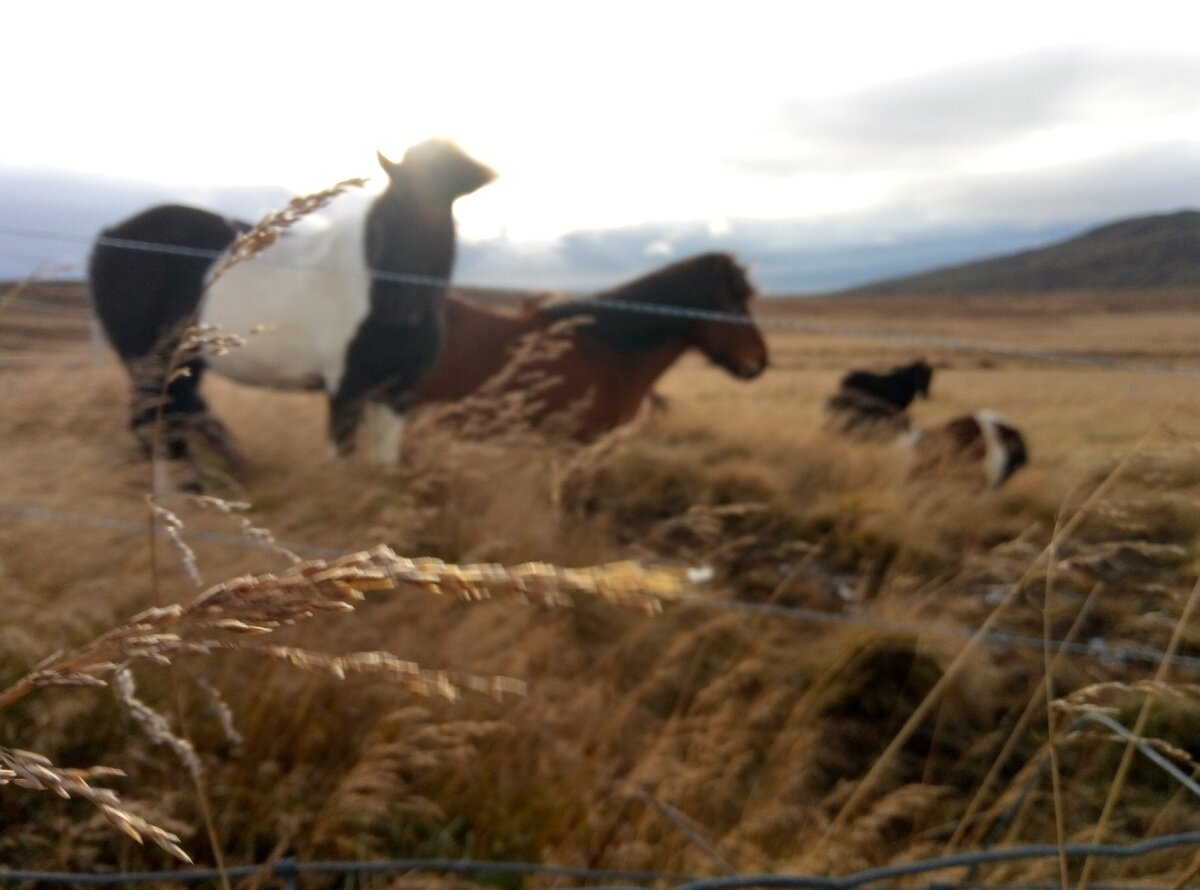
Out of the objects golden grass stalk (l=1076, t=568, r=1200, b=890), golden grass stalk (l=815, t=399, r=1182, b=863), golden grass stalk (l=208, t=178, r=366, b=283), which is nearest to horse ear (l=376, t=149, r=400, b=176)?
golden grass stalk (l=815, t=399, r=1182, b=863)

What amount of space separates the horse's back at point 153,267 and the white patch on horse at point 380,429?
843mm

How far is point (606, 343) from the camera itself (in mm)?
4723

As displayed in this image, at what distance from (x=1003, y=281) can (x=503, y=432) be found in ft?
74.5

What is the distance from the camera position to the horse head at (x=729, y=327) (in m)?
4.89

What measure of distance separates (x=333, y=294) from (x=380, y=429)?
0.57 meters

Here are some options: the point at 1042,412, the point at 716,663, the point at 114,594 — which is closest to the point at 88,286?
the point at 114,594

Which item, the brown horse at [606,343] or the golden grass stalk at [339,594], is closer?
the golden grass stalk at [339,594]

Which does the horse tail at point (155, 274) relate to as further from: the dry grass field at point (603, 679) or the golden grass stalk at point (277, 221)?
the golden grass stalk at point (277, 221)

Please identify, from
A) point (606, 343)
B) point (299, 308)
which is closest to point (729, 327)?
point (606, 343)

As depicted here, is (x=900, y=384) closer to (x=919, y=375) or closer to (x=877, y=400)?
(x=919, y=375)

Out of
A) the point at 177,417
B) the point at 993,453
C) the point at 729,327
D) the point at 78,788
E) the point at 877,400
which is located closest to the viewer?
the point at 78,788

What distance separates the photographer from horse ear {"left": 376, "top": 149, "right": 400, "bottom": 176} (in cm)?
345

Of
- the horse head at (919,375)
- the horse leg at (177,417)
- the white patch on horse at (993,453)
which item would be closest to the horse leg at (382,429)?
the horse leg at (177,417)

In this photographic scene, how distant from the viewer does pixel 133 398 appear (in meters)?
3.16
